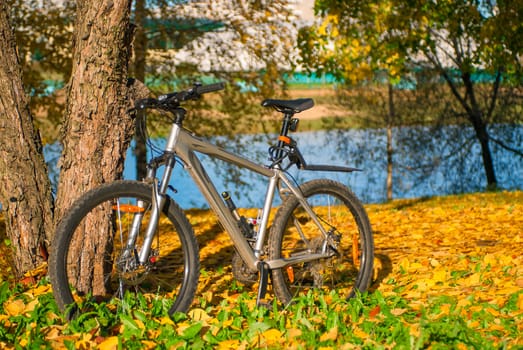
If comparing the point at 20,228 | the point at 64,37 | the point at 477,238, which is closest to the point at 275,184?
the point at 20,228

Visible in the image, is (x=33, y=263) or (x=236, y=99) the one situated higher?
(x=236, y=99)

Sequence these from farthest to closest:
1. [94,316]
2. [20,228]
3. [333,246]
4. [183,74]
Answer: [183,74]
[20,228]
[333,246]
[94,316]

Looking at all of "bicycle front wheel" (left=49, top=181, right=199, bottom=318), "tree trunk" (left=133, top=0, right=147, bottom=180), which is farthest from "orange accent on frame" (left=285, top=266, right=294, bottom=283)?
"tree trunk" (left=133, top=0, right=147, bottom=180)

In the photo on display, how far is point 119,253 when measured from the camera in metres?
4.03

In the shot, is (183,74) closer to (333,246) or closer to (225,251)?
(225,251)

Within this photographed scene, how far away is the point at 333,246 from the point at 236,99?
364 inches

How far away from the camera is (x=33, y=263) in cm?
538

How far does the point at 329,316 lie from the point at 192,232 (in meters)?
0.83

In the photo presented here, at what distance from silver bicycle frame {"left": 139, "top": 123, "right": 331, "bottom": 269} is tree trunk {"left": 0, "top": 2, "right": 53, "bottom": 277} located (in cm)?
163

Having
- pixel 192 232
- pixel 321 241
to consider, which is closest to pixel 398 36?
pixel 321 241

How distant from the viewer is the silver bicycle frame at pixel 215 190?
13.1 ft

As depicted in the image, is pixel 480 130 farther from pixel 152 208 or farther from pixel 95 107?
pixel 152 208

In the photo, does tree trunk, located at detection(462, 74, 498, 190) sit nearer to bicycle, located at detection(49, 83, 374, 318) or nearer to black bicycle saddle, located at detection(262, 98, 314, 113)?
bicycle, located at detection(49, 83, 374, 318)

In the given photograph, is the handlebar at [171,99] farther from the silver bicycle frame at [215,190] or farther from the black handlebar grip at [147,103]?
the silver bicycle frame at [215,190]
